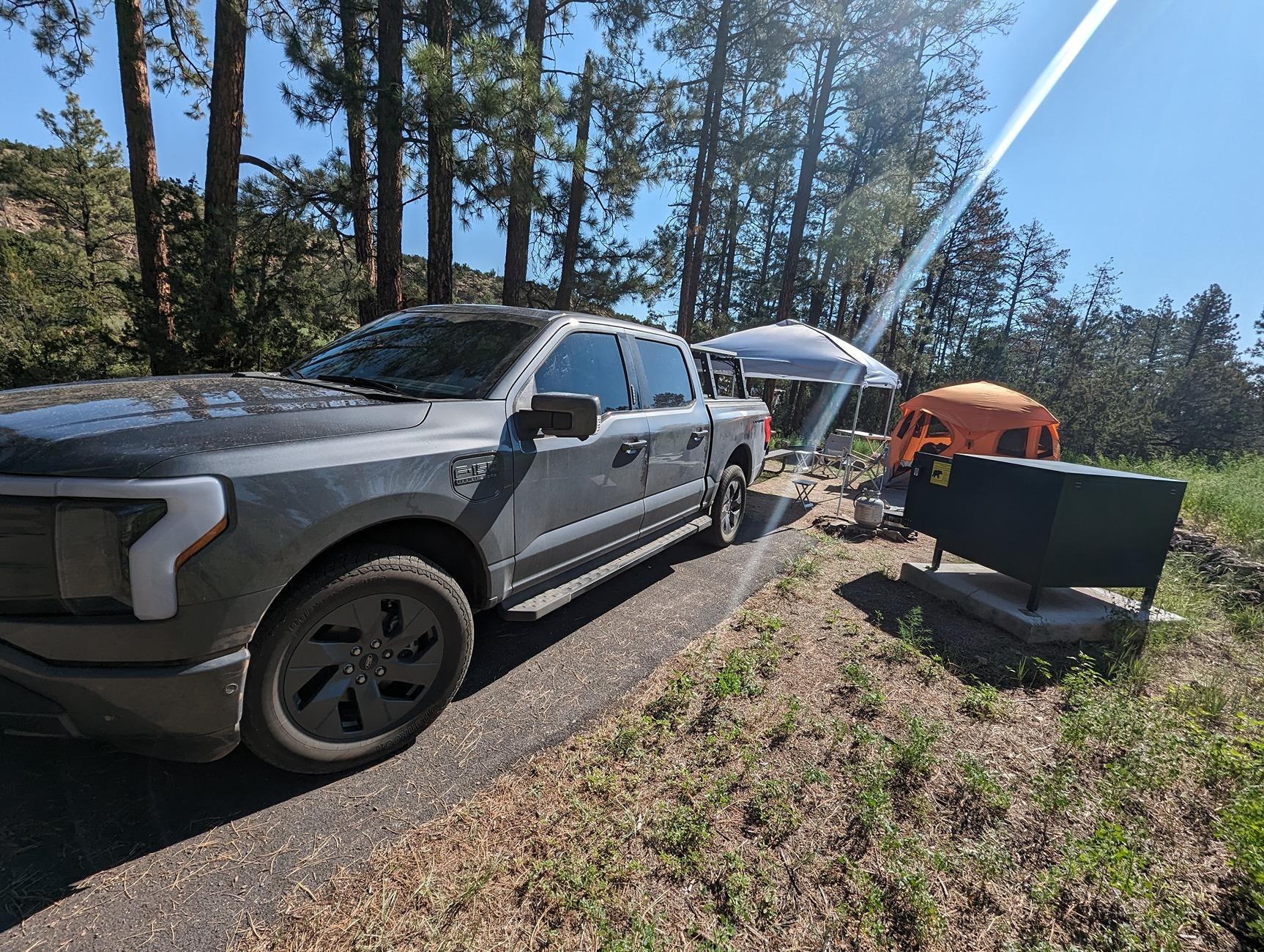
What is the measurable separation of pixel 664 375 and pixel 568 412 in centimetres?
188

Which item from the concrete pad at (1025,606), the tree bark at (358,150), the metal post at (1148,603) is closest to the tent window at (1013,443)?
the concrete pad at (1025,606)

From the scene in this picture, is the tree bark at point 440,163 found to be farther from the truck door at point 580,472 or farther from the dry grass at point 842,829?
the dry grass at point 842,829

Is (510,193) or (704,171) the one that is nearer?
(510,193)

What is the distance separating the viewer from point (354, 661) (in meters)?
1.97

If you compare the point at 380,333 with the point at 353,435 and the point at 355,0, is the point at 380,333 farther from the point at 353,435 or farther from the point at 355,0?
the point at 355,0

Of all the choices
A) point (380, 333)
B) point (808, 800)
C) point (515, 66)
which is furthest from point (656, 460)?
point (515, 66)

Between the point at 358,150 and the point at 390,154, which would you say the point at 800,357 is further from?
the point at 358,150

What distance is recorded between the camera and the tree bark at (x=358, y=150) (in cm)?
609

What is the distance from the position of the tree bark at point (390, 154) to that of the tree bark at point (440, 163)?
0.40 meters

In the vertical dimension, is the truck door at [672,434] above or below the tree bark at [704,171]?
below

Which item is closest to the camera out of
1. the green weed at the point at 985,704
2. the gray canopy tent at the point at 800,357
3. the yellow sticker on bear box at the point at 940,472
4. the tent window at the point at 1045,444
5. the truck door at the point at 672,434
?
the green weed at the point at 985,704

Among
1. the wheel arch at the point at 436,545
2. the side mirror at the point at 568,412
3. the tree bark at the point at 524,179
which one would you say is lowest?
→ the wheel arch at the point at 436,545

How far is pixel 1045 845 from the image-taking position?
1.94m

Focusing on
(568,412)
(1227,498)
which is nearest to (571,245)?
(568,412)
